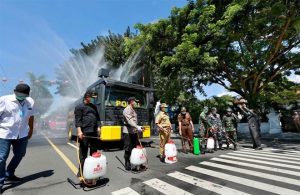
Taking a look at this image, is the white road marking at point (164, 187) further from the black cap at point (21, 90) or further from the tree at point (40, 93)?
the tree at point (40, 93)

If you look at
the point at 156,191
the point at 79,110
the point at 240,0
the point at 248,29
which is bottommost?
the point at 156,191

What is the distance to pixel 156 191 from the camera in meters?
5.27

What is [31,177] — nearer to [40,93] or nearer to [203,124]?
[203,124]

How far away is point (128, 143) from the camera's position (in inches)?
283

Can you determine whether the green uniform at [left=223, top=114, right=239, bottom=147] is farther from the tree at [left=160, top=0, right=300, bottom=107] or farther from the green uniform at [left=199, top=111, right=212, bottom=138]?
the tree at [left=160, top=0, right=300, bottom=107]

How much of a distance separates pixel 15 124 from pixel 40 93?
78940 mm

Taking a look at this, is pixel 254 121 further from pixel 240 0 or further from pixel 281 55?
pixel 281 55

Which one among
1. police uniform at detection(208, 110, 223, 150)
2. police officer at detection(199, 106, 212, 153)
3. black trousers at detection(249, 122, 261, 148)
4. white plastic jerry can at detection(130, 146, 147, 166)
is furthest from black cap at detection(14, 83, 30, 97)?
black trousers at detection(249, 122, 261, 148)

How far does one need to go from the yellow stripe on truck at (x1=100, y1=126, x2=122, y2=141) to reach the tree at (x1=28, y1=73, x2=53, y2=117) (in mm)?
67182

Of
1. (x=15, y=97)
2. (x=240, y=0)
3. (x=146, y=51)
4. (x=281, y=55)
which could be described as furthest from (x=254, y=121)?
(x=146, y=51)

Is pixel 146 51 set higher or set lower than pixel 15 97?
higher

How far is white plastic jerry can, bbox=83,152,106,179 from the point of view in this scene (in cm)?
549

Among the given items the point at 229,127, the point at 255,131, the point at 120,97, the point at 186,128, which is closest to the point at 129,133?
the point at 186,128

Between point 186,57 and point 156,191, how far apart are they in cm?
1278
